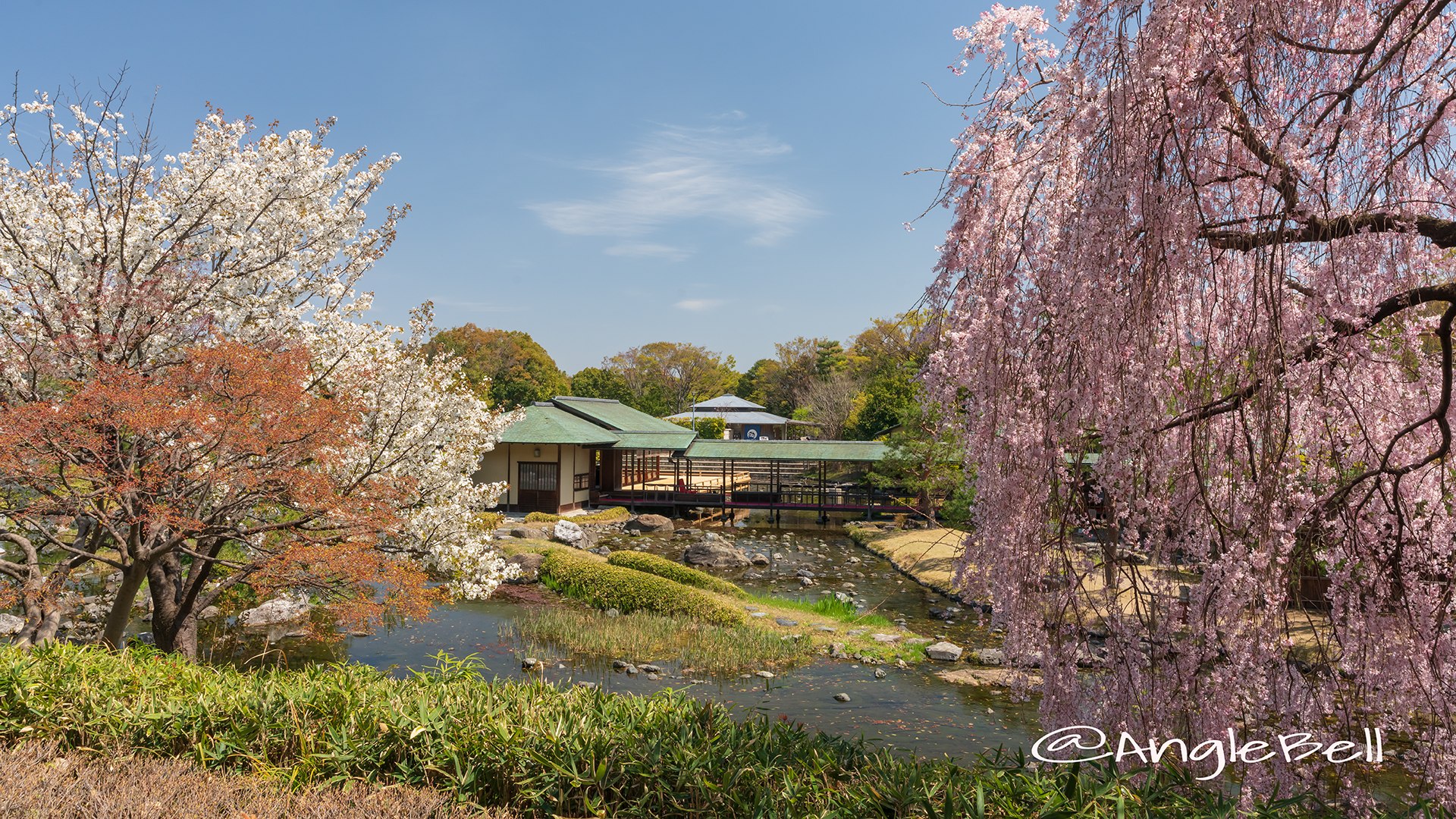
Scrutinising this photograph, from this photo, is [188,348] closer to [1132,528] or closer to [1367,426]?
[1132,528]

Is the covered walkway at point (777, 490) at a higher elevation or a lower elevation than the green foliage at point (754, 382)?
lower

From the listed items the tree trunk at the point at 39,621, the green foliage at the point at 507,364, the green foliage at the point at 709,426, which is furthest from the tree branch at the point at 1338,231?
the green foliage at the point at 507,364

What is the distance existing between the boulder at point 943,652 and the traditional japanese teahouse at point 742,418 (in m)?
24.4

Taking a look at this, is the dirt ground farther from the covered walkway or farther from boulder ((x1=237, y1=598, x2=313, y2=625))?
boulder ((x1=237, y1=598, x2=313, y2=625))

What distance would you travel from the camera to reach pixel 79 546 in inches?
243

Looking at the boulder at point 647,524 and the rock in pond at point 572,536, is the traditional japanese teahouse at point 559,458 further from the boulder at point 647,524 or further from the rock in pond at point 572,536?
the rock in pond at point 572,536

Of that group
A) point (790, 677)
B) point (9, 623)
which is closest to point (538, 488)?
point (9, 623)

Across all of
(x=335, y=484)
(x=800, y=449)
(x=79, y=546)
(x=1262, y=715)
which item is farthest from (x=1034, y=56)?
(x=800, y=449)

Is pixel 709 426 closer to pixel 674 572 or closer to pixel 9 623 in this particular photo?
pixel 674 572

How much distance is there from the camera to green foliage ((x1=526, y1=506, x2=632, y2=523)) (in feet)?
67.0

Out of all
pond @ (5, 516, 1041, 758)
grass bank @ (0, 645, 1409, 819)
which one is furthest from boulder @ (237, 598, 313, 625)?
grass bank @ (0, 645, 1409, 819)

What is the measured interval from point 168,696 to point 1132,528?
537cm

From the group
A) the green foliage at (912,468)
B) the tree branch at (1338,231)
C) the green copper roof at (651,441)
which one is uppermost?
the tree branch at (1338,231)

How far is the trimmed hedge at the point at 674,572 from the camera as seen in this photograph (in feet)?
42.3
